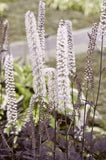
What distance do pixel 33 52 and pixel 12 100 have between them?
0.43m

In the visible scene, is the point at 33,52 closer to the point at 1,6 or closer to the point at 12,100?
the point at 12,100

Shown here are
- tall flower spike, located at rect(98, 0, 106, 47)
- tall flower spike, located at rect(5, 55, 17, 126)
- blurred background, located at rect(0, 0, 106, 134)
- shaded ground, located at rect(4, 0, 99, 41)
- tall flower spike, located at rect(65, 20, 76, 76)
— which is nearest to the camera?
tall flower spike, located at rect(98, 0, 106, 47)

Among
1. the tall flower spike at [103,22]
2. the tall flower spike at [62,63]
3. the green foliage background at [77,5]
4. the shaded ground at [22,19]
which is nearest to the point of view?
the tall flower spike at [62,63]

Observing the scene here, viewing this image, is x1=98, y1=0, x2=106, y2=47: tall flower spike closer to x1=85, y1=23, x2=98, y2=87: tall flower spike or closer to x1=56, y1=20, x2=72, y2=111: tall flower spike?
x1=85, y1=23, x2=98, y2=87: tall flower spike

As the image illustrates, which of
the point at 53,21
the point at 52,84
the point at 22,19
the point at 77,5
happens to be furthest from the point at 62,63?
the point at 77,5

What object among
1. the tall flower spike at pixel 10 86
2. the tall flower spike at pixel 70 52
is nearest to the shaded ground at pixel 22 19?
the tall flower spike at pixel 70 52

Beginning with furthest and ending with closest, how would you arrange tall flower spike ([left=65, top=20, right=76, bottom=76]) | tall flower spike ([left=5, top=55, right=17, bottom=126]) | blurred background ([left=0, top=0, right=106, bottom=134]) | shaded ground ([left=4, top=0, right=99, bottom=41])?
shaded ground ([left=4, top=0, right=99, bottom=41])
blurred background ([left=0, top=0, right=106, bottom=134])
tall flower spike ([left=65, top=20, right=76, bottom=76])
tall flower spike ([left=5, top=55, right=17, bottom=126])

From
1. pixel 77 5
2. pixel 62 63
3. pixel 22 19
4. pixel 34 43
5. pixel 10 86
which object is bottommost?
pixel 10 86

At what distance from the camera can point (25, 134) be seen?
3.34m

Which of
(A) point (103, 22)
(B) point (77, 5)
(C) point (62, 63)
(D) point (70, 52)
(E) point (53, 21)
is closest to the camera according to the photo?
(C) point (62, 63)

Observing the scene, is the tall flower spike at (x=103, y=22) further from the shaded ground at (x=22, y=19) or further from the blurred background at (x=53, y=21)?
the shaded ground at (x=22, y=19)

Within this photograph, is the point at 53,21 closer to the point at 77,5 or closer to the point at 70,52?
the point at 77,5

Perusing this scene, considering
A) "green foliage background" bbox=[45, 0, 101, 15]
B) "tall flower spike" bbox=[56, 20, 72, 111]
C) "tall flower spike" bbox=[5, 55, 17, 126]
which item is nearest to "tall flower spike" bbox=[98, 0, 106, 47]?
"tall flower spike" bbox=[56, 20, 72, 111]

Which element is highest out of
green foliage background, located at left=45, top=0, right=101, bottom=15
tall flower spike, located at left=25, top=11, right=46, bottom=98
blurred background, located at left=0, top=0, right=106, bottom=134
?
green foliage background, located at left=45, top=0, right=101, bottom=15
